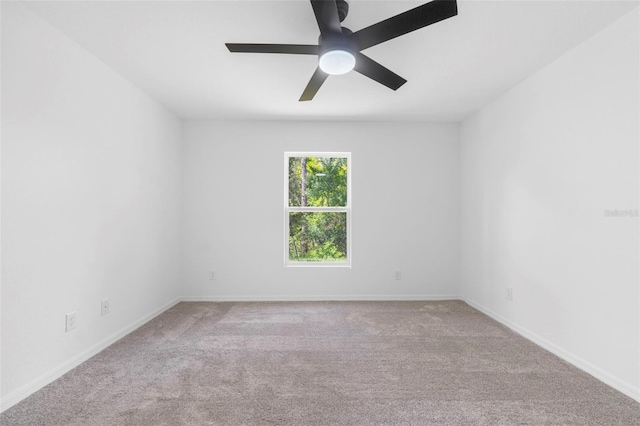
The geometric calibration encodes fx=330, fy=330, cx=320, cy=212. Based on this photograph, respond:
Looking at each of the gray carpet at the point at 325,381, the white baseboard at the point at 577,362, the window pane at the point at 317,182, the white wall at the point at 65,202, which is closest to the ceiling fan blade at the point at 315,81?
the white wall at the point at 65,202

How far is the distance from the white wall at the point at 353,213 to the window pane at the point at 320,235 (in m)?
0.19

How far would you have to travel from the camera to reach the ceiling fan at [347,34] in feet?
5.21

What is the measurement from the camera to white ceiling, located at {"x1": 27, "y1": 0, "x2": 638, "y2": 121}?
1959 millimetres

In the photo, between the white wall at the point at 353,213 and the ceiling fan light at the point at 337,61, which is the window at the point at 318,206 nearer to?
the white wall at the point at 353,213

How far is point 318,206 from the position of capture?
438cm

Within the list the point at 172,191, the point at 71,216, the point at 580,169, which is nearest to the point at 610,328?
the point at 580,169

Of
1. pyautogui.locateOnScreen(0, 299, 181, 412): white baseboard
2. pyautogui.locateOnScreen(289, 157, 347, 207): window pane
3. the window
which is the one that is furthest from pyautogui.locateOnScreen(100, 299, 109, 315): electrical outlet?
pyautogui.locateOnScreen(289, 157, 347, 207): window pane

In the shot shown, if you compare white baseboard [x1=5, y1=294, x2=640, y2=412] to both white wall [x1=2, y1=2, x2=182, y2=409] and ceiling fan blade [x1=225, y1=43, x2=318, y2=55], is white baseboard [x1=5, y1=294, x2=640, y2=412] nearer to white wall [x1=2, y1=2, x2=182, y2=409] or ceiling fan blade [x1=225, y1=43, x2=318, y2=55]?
white wall [x1=2, y1=2, x2=182, y2=409]

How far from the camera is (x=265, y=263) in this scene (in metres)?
4.22

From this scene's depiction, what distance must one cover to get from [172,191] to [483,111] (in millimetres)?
3713

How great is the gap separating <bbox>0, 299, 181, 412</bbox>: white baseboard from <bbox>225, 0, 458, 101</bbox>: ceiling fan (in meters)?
2.31

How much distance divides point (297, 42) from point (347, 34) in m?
0.62

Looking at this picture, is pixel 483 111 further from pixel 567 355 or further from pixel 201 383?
pixel 201 383

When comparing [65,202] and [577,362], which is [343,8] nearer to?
[65,202]
